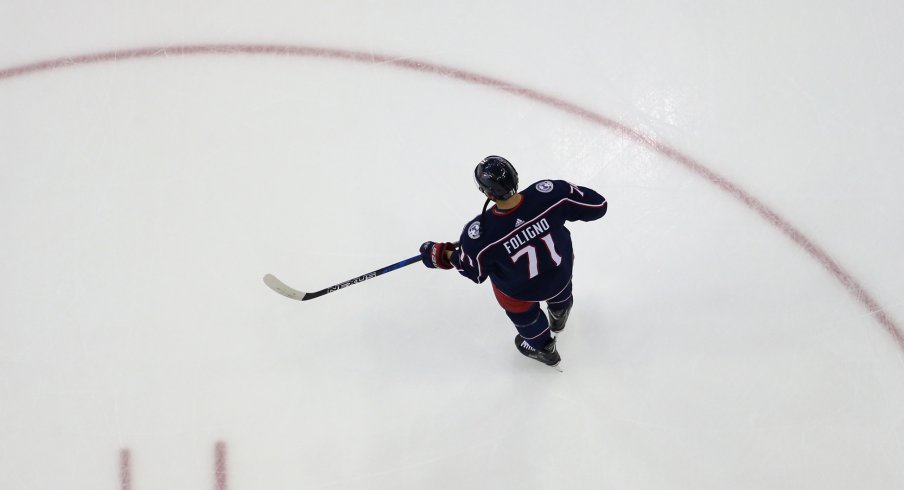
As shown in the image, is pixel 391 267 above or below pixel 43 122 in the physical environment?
below

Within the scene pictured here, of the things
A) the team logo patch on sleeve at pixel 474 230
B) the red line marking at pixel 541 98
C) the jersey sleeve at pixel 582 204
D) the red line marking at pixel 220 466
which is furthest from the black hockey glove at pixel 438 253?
the red line marking at pixel 541 98

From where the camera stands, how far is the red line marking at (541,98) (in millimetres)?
3307

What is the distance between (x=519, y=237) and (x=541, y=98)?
158cm

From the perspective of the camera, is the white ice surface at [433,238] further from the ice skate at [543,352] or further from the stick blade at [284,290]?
the stick blade at [284,290]

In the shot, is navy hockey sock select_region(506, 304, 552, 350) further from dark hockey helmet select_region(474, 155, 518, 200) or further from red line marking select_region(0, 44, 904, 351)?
red line marking select_region(0, 44, 904, 351)

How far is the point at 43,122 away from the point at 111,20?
745 millimetres

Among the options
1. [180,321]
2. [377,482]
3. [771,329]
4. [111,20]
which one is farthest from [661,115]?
[111,20]

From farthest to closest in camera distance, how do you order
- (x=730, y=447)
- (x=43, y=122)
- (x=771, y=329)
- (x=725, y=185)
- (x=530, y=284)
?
(x=43, y=122) → (x=725, y=185) → (x=771, y=329) → (x=730, y=447) → (x=530, y=284)

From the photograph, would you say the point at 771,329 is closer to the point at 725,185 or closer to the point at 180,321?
the point at 725,185

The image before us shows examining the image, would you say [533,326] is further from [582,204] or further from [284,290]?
[284,290]

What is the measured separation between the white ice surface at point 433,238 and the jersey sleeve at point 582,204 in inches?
32.0

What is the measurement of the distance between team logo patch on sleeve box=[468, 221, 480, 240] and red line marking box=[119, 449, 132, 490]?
1.82 meters

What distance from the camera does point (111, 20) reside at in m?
4.25

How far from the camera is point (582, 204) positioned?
2598 millimetres
